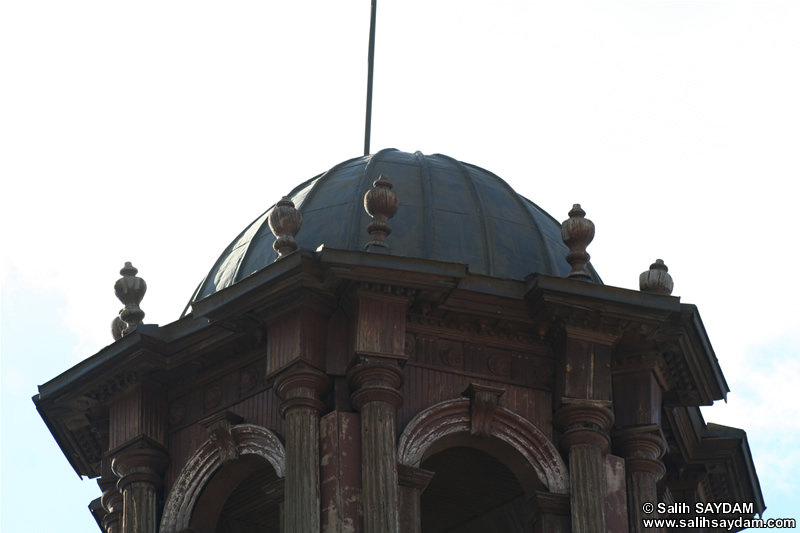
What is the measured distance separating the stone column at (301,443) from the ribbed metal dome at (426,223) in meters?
3.34

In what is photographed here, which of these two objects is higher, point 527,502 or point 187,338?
point 187,338

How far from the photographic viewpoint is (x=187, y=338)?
117 ft

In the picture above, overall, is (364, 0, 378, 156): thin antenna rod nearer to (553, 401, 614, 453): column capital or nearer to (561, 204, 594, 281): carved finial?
(561, 204, 594, 281): carved finial

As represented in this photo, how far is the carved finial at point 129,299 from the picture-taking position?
121ft

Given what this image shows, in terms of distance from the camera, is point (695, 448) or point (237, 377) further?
point (695, 448)

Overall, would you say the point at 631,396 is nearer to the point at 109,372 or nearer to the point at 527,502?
the point at 527,502

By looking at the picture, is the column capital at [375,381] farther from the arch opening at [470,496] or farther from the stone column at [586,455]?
the arch opening at [470,496]

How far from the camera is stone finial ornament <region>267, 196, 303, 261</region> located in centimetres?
3488

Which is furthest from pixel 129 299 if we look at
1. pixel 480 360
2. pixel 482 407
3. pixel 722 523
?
pixel 722 523

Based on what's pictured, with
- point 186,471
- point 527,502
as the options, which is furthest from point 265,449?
point 527,502

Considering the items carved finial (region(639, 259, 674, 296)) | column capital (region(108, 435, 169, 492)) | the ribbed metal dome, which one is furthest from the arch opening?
column capital (region(108, 435, 169, 492))

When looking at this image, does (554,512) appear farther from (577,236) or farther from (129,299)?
(129,299)

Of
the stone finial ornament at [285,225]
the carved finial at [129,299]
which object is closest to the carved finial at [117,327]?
the carved finial at [129,299]

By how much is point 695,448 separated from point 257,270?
763 cm
